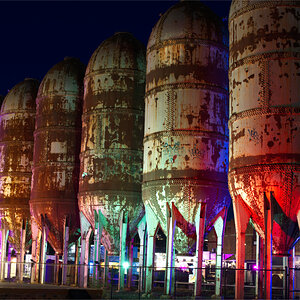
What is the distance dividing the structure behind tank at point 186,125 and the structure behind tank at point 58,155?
30.8 feet

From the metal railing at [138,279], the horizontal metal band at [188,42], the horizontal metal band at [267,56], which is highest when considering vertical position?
the horizontal metal band at [188,42]

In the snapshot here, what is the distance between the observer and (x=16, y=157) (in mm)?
43500

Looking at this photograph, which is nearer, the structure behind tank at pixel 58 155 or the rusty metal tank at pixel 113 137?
the rusty metal tank at pixel 113 137

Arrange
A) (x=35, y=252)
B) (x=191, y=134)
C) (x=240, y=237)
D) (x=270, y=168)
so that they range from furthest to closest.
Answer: (x=35, y=252), (x=191, y=134), (x=240, y=237), (x=270, y=168)

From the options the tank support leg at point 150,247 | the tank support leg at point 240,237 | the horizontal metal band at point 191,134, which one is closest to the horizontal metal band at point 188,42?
the horizontal metal band at point 191,134

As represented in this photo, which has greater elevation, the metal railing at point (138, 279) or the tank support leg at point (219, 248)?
the tank support leg at point (219, 248)

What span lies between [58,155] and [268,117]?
18.6 m

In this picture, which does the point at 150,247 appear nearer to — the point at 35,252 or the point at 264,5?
the point at 264,5

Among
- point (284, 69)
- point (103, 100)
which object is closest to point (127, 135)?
point (103, 100)

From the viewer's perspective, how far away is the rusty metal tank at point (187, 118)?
28000mm

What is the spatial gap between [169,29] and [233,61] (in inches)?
217

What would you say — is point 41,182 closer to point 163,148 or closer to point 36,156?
point 36,156

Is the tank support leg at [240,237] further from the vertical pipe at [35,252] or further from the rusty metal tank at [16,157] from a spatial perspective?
the rusty metal tank at [16,157]

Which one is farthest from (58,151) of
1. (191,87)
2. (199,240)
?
(199,240)
